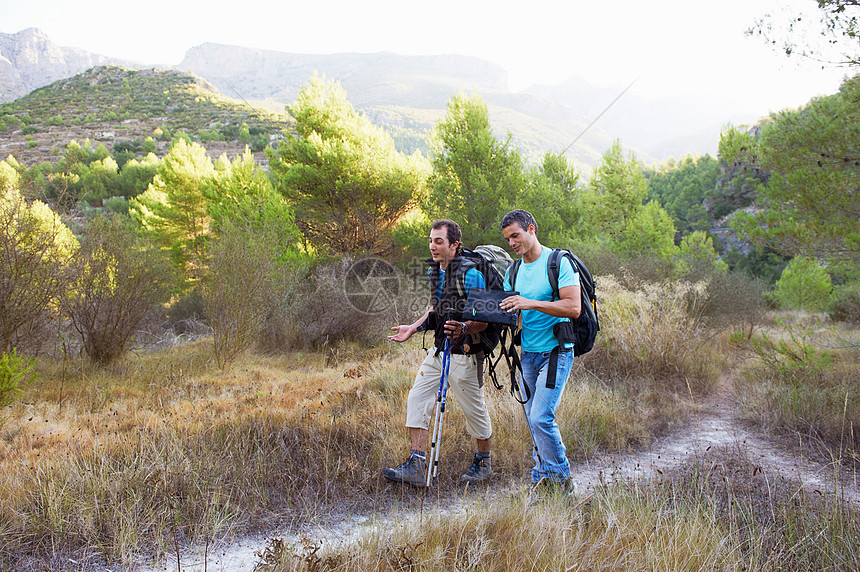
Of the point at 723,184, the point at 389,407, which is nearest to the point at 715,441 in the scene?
the point at 389,407

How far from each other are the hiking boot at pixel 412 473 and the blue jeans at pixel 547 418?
2.68 ft

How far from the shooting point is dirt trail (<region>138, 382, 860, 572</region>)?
2.55 m

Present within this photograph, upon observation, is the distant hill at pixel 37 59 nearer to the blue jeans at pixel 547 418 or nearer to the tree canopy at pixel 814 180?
the tree canopy at pixel 814 180

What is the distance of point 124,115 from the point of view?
52.0 metres

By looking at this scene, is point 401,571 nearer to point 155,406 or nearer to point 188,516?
point 188,516

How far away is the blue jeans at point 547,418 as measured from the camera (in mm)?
2707

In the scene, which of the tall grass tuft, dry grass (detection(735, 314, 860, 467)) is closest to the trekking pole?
dry grass (detection(735, 314, 860, 467))

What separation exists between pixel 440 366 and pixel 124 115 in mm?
64197

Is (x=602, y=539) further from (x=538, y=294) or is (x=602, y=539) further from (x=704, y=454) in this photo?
→ (x=704, y=454)

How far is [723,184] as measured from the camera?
39094 millimetres

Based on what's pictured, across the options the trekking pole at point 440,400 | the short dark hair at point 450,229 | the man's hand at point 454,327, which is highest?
the short dark hair at point 450,229

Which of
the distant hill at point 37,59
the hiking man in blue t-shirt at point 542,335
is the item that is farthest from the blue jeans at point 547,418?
the distant hill at point 37,59

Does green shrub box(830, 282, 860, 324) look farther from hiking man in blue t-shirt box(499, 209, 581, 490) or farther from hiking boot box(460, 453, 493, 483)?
hiking man in blue t-shirt box(499, 209, 581, 490)

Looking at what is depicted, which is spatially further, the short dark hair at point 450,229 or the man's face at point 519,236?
the short dark hair at point 450,229
